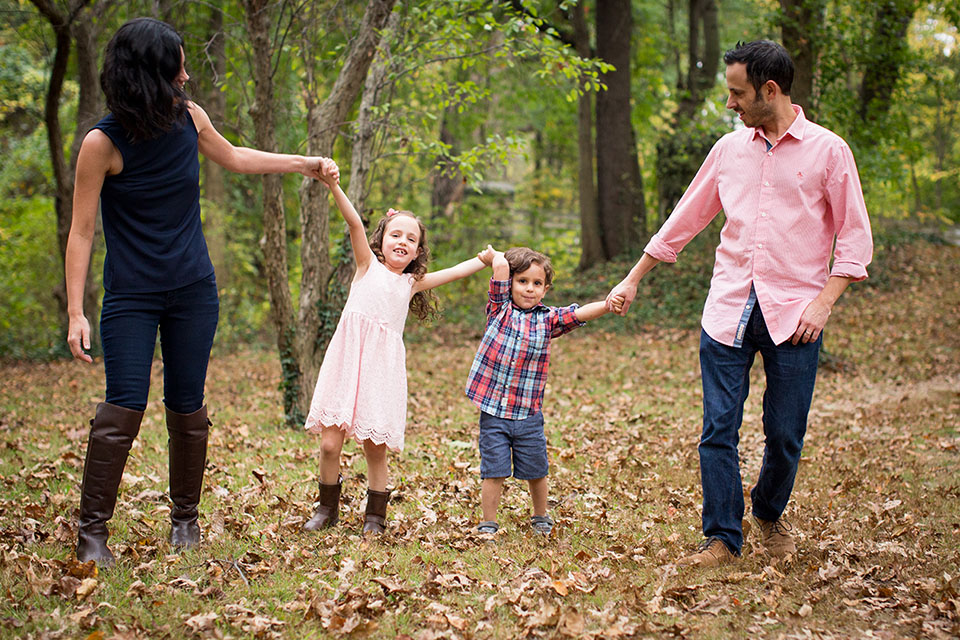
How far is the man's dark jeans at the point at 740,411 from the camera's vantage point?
378cm

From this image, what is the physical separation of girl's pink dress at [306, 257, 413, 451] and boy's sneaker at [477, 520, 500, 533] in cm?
67

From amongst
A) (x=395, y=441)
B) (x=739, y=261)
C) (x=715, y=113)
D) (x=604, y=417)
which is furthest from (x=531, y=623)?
(x=715, y=113)

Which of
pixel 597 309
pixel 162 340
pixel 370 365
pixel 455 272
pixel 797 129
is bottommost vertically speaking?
pixel 370 365

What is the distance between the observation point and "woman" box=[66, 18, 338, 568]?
3.48m

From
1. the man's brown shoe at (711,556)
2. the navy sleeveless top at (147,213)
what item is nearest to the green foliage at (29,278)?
the navy sleeveless top at (147,213)

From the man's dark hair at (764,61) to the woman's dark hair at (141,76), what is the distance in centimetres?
244

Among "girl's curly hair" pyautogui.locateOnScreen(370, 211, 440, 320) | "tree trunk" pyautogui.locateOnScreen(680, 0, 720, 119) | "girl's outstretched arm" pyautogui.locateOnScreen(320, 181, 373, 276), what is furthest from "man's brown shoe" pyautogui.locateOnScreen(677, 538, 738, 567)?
"tree trunk" pyautogui.locateOnScreen(680, 0, 720, 119)

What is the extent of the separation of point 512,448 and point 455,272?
1005mm

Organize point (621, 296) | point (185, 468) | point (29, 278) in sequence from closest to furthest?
point (185, 468), point (621, 296), point (29, 278)

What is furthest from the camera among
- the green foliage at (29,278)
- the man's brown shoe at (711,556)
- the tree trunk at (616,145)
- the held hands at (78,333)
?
the green foliage at (29,278)

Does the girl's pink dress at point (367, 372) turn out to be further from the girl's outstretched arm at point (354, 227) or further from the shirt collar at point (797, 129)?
the shirt collar at point (797, 129)

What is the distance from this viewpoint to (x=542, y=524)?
4.58 metres

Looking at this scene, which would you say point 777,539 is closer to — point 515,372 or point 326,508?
point 515,372

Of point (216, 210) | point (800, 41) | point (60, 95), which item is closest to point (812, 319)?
point (800, 41)
